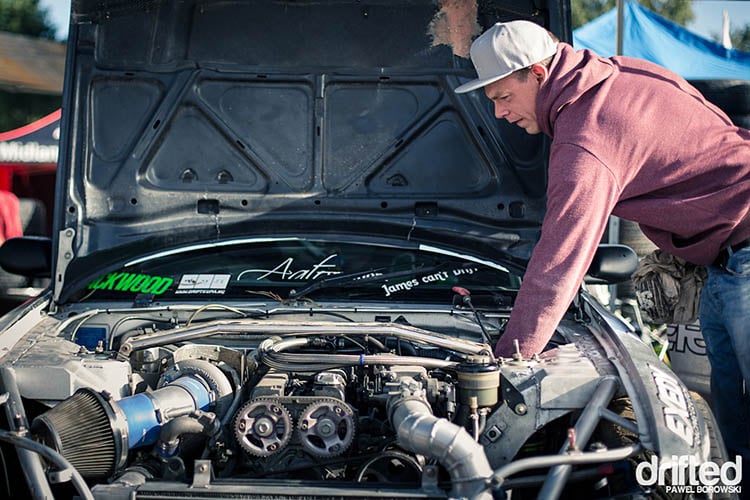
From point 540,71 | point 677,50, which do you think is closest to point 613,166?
point 540,71

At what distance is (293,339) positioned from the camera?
297 cm

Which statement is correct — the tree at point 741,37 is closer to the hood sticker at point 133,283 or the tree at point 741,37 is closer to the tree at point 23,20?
the tree at point 23,20

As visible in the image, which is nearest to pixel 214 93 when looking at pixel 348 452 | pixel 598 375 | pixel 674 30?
pixel 348 452

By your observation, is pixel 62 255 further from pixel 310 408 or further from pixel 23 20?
pixel 23 20

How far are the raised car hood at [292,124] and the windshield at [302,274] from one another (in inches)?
4.4

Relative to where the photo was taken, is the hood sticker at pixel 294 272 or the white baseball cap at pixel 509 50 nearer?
the white baseball cap at pixel 509 50

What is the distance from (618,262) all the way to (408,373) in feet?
4.13

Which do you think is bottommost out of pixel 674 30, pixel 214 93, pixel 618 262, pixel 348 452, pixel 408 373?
pixel 348 452

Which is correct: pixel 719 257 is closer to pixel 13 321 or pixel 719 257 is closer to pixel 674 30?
pixel 13 321

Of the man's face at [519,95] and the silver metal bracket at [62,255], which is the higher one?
the man's face at [519,95]

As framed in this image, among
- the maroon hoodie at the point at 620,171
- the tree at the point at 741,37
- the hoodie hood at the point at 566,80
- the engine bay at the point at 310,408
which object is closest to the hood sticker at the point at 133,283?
the engine bay at the point at 310,408

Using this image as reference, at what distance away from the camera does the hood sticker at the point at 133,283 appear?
352 centimetres

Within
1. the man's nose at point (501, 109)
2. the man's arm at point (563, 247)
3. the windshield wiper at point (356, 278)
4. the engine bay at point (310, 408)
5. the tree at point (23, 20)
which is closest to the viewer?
the engine bay at point (310, 408)

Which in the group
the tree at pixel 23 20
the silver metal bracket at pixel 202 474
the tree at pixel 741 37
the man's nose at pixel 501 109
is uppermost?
the tree at pixel 741 37
